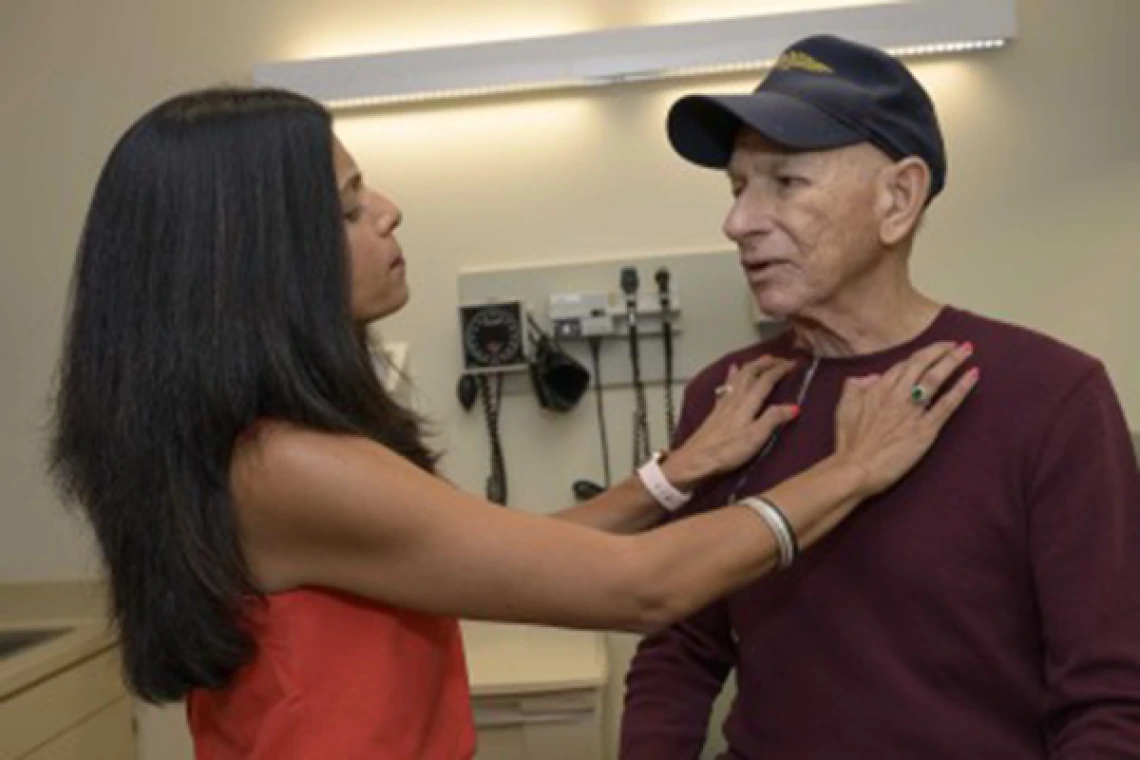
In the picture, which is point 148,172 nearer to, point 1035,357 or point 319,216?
point 319,216

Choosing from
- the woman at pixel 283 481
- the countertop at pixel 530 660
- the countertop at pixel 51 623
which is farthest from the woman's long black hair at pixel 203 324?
the countertop at pixel 51 623

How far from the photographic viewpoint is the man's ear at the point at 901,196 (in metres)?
1.30

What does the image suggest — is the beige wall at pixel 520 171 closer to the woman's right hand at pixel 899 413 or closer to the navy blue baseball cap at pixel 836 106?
the navy blue baseball cap at pixel 836 106

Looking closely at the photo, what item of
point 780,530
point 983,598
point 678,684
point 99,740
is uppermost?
point 780,530

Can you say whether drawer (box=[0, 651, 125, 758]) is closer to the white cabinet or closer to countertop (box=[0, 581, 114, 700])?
countertop (box=[0, 581, 114, 700])

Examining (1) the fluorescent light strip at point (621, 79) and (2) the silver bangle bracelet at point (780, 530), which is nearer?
(2) the silver bangle bracelet at point (780, 530)

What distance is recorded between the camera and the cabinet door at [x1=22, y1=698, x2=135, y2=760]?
7.21 ft

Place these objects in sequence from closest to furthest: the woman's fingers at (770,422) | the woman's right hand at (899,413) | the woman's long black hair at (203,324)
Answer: the woman's long black hair at (203,324), the woman's right hand at (899,413), the woman's fingers at (770,422)

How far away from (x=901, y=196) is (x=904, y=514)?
35cm

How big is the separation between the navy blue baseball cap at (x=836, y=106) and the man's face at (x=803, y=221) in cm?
3

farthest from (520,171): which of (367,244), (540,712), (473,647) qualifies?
(367,244)

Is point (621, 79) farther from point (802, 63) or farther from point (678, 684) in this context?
point (678, 684)

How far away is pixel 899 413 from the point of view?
1.23 meters

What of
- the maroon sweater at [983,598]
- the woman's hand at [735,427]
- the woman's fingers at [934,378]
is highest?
the woman's fingers at [934,378]
